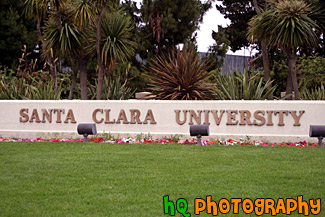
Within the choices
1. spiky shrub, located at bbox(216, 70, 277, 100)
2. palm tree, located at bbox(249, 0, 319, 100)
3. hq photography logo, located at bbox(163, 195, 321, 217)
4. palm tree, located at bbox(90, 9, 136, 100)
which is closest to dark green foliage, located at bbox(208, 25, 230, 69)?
palm tree, located at bbox(90, 9, 136, 100)

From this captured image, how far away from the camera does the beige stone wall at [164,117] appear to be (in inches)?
557

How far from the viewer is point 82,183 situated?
8477 millimetres

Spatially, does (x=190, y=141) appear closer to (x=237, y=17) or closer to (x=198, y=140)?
(x=198, y=140)

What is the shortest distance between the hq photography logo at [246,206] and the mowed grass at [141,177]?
12 centimetres

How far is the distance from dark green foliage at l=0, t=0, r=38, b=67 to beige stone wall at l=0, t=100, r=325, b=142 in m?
14.4

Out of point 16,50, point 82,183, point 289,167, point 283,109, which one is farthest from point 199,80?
point 16,50

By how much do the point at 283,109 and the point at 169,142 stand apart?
125 inches

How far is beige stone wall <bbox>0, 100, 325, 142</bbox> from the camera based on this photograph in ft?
46.4

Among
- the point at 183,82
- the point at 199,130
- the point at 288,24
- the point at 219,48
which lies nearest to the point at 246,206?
the point at 199,130

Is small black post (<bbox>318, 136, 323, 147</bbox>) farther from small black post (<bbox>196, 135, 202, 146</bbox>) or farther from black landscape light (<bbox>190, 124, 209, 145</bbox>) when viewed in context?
small black post (<bbox>196, 135, 202, 146</bbox>)

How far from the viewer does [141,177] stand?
8.92 m

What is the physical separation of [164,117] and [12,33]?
18.1 m

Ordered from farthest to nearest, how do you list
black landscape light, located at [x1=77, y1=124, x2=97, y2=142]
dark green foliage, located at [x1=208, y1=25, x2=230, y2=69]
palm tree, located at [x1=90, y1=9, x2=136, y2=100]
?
dark green foliage, located at [x1=208, y1=25, x2=230, y2=69]
palm tree, located at [x1=90, y1=9, x2=136, y2=100]
black landscape light, located at [x1=77, y1=124, x2=97, y2=142]

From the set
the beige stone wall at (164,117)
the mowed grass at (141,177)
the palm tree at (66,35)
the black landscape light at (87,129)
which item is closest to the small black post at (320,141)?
the mowed grass at (141,177)
